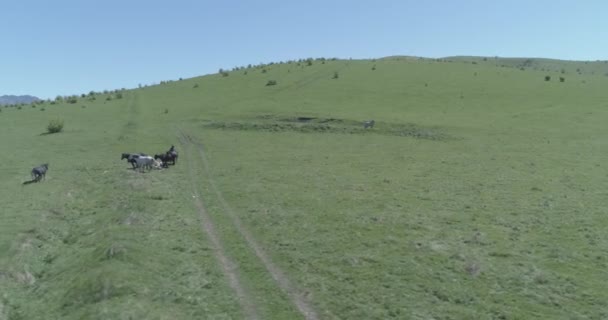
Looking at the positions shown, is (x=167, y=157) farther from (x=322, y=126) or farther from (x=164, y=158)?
(x=322, y=126)

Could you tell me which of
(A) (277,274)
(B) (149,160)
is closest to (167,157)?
(B) (149,160)

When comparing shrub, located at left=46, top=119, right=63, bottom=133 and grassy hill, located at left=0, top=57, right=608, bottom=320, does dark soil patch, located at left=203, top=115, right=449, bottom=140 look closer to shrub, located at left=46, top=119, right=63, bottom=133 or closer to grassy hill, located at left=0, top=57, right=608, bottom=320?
grassy hill, located at left=0, top=57, right=608, bottom=320

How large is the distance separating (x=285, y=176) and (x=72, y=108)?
50.4m

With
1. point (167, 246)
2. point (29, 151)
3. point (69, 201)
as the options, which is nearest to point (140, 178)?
point (69, 201)

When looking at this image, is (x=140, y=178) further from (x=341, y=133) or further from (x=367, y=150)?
(x=341, y=133)

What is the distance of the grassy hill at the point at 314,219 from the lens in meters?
15.4

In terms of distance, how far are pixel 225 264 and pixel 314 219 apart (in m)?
6.18

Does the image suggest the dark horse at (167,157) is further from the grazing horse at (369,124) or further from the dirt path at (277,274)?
the grazing horse at (369,124)

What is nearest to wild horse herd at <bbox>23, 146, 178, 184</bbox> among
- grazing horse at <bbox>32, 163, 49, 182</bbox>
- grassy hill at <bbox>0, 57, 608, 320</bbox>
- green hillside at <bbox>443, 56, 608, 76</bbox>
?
grazing horse at <bbox>32, 163, 49, 182</bbox>

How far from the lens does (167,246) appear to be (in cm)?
1972

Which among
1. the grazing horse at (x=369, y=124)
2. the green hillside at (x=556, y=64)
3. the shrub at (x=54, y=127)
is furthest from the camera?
the green hillside at (x=556, y=64)

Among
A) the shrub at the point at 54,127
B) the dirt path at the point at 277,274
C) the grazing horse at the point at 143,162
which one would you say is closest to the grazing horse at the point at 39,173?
the grazing horse at the point at 143,162

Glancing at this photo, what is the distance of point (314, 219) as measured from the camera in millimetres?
23062

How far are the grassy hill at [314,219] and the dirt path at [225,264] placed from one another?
0.08 m
